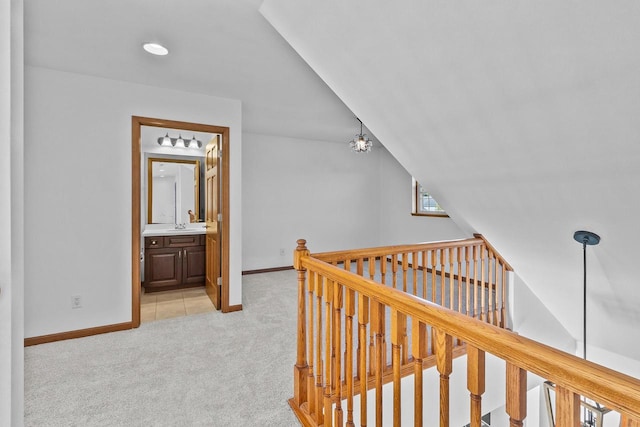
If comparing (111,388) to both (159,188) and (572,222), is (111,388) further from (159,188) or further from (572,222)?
(159,188)

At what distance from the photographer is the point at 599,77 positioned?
43.6 inches

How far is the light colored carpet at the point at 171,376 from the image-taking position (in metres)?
1.79

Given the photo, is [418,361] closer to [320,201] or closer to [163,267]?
[163,267]

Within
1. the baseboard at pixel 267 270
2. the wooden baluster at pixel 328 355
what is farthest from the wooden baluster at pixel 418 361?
the baseboard at pixel 267 270

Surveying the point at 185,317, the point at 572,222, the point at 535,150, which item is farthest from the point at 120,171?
the point at 572,222

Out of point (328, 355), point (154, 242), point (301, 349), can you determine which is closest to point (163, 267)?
point (154, 242)

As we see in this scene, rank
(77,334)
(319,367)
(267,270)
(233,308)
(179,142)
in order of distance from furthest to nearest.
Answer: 1. (267,270)
2. (179,142)
3. (233,308)
4. (77,334)
5. (319,367)

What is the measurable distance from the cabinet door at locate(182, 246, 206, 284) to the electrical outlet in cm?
150

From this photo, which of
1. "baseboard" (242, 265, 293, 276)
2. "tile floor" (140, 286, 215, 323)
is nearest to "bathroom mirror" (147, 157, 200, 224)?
"baseboard" (242, 265, 293, 276)

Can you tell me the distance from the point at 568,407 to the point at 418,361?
0.40 metres

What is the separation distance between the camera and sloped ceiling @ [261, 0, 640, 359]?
1.09 meters

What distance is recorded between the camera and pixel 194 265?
14.2ft

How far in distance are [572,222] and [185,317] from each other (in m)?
3.38
